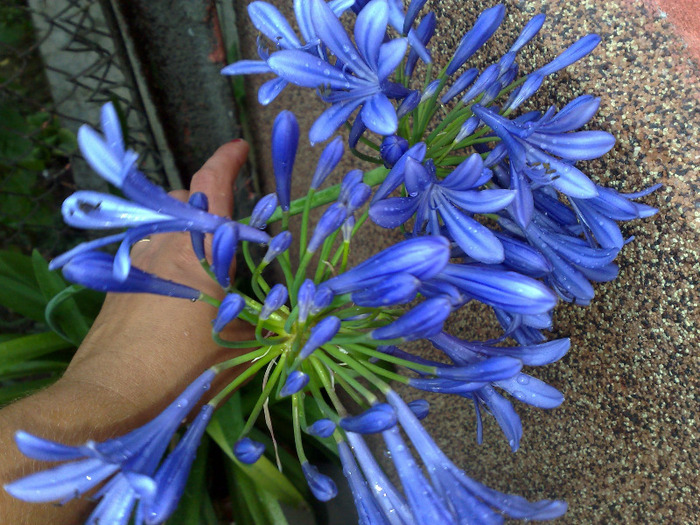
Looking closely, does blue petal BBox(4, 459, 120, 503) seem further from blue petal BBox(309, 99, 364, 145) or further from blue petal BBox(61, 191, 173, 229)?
blue petal BBox(309, 99, 364, 145)

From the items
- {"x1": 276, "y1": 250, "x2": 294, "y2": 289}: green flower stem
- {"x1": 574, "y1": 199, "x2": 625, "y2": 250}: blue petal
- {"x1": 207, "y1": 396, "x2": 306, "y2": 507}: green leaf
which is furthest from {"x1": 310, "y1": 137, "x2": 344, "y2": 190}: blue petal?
{"x1": 207, "y1": 396, "x2": 306, "y2": 507}: green leaf

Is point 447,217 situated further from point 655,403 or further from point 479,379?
point 655,403

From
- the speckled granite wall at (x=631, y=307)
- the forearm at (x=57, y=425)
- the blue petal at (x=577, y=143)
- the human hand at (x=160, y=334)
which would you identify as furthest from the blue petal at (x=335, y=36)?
the forearm at (x=57, y=425)

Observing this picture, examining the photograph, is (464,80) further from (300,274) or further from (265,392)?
(265,392)

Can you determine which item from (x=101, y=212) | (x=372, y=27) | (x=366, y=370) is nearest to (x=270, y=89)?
(x=372, y=27)

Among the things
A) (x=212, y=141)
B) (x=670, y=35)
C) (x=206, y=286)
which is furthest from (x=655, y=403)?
(x=212, y=141)

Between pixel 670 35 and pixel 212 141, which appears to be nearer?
pixel 670 35
